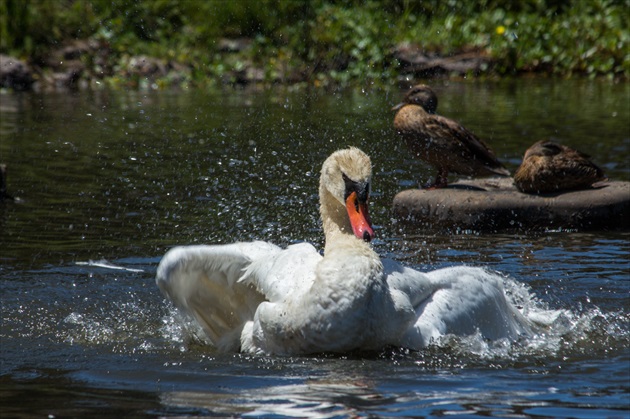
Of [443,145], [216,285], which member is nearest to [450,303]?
[216,285]

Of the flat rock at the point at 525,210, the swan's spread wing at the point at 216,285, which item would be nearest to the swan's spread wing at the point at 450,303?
the swan's spread wing at the point at 216,285

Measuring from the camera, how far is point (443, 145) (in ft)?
32.8

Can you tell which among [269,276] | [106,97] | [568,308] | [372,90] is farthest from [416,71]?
[269,276]

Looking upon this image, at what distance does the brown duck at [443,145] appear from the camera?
10.0 m

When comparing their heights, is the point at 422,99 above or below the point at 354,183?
above

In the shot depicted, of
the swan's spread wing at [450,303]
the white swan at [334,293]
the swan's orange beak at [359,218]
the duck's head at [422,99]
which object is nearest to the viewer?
the white swan at [334,293]

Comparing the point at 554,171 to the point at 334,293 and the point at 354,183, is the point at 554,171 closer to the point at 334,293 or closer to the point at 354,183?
the point at 354,183

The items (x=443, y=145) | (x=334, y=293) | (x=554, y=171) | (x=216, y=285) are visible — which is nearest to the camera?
(x=334, y=293)

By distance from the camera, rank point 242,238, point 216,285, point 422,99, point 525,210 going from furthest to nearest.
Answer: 1. point 422,99
2. point 525,210
3. point 242,238
4. point 216,285

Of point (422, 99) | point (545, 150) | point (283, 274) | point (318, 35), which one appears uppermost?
point (318, 35)

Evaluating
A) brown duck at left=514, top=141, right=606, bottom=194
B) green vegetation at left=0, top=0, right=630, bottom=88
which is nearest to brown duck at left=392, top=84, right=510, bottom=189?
brown duck at left=514, top=141, right=606, bottom=194

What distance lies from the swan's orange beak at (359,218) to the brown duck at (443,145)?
459cm

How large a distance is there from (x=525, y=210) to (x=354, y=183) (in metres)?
4.01

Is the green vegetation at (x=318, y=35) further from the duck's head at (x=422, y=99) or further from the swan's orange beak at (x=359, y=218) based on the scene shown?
the swan's orange beak at (x=359, y=218)
